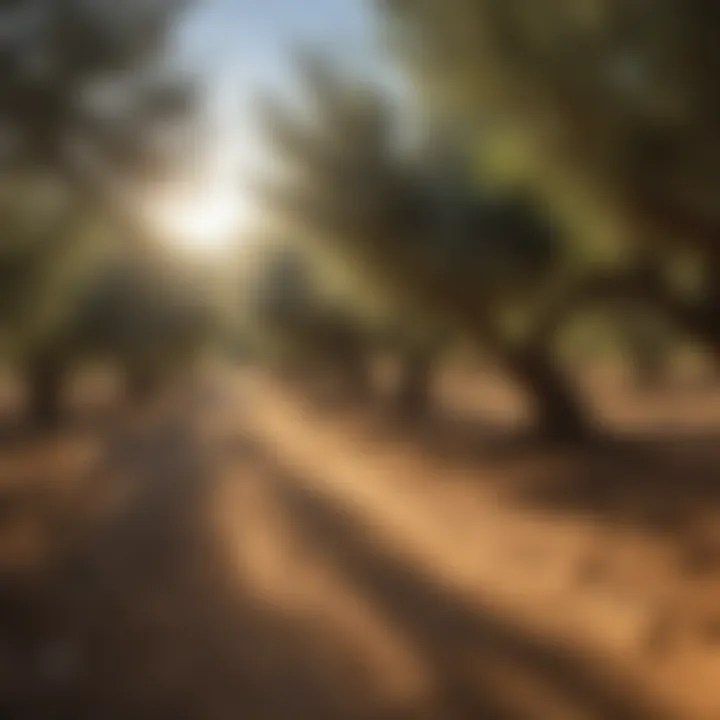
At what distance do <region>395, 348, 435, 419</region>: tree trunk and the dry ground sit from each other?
59 mm

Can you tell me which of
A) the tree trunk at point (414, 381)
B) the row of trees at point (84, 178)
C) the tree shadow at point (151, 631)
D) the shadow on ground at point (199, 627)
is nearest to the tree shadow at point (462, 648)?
the shadow on ground at point (199, 627)

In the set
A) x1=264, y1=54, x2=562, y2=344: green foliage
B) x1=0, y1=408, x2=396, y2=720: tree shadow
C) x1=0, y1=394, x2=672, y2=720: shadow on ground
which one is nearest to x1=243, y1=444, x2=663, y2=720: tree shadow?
x1=0, y1=394, x2=672, y2=720: shadow on ground

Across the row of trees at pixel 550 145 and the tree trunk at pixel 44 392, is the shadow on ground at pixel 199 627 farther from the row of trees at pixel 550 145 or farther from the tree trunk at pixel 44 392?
the row of trees at pixel 550 145

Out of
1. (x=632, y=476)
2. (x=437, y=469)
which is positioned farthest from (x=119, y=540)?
(x=632, y=476)

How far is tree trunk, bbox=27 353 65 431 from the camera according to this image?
238 centimetres

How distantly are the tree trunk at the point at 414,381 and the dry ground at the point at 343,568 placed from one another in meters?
0.06

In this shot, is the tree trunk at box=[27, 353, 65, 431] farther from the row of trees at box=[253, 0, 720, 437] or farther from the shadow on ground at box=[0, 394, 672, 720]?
the row of trees at box=[253, 0, 720, 437]

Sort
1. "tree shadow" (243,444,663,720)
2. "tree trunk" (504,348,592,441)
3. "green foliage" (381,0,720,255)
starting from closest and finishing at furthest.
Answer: "tree shadow" (243,444,663,720) < "green foliage" (381,0,720,255) < "tree trunk" (504,348,592,441)

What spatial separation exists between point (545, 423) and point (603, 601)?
1.80ft

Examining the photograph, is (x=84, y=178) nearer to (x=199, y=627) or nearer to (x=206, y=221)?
(x=206, y=221)

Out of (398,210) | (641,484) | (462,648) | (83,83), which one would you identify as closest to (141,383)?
(83,83)

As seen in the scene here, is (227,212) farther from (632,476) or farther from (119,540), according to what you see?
(632,476)

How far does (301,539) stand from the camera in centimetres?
233

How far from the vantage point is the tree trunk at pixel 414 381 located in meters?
2.68
